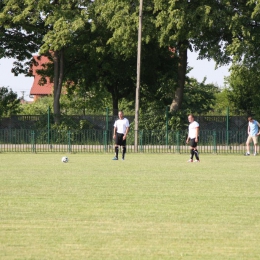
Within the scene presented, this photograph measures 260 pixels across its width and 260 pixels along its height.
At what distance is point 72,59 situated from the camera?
179 feet

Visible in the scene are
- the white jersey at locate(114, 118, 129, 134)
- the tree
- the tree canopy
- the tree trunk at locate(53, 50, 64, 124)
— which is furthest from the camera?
the tree

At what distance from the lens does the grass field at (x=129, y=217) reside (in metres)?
9.38

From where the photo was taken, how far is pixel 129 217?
12.1 m

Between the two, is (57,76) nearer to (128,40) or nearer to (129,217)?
(128,40)

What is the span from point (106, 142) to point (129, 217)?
2866 cm

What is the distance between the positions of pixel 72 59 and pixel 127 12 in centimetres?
865

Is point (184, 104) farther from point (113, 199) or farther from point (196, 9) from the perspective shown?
point (113, 199)

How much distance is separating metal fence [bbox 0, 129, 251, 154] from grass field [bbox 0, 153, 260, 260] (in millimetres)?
20113

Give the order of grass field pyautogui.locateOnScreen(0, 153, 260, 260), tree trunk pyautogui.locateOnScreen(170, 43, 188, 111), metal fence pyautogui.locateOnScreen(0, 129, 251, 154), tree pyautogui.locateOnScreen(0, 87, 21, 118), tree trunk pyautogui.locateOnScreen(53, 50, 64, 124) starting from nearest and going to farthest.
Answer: grass field pyautogui.locateOnScreen(0, 153, 260, 260) < metal fence pyautogui.locateOnScreen(0, 129, 251, 154) < tree trunk pyautogui.locateOnScreen(170, 43, 188, 111) < tree trunk pyautogui.locateOnScreen(53, 50, 64, 124) < tree pyautogui.locateOnScreen(0, 87, 21, 118)

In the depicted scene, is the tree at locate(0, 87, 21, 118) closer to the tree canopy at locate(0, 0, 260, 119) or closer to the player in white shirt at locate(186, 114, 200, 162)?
the tree canopy at locate(0, 0, 260, 119)

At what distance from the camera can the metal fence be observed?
40.9 meters

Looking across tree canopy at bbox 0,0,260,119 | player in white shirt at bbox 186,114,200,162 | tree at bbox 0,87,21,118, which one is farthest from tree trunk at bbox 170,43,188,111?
player in white shirt at bbox 186,114,200,162

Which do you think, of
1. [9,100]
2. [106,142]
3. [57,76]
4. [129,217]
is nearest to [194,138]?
[106,142]

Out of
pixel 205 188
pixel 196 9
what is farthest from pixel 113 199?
pixel 196 9
